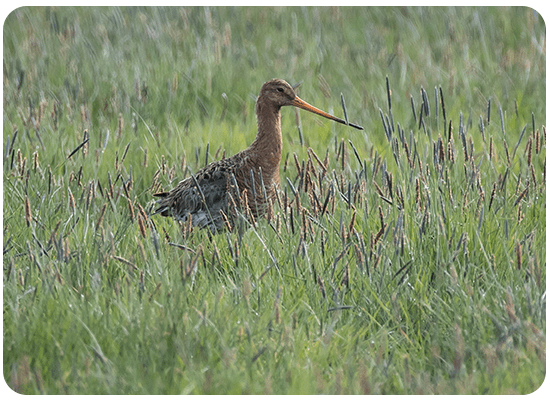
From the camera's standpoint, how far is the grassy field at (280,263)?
2.64 meters

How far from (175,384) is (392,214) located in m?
1.67

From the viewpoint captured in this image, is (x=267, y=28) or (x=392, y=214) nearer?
(x=392, y=214)

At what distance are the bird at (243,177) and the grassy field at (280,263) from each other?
0.22 meters

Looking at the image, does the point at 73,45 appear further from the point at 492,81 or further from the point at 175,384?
the point at 175,384

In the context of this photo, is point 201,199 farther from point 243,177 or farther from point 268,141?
point 268,141

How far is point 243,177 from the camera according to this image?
4.70 metres

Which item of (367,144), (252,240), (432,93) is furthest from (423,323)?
(432,93)

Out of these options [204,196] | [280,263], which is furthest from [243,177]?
[280,263]

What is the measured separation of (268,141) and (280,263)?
1512 mm

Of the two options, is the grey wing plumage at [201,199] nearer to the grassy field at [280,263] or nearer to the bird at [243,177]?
the bird at [243,177]

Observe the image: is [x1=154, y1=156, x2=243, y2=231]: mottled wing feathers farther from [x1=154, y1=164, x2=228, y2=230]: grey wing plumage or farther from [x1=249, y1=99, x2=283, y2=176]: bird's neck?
[x1=249, y1=99, x2=283, y2=176]: bird's neck

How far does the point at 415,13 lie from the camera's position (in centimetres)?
830

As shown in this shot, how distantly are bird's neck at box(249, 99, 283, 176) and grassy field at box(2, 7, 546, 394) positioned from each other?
0.40 metres

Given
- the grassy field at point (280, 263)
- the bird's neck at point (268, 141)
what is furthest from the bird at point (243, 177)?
the grassy field at point (280, 263)
